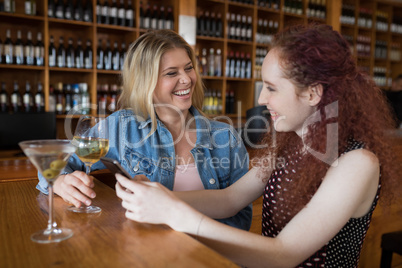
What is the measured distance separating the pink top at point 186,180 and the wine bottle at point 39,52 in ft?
8.55

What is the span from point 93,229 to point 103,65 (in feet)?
10.5

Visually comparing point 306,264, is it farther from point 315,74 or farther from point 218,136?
point 218,136

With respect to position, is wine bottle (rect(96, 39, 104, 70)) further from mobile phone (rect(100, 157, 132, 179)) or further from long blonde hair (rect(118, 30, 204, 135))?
mobile phone (rect(100, 157, 132, 179))

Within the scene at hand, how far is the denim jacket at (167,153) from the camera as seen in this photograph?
139 cm

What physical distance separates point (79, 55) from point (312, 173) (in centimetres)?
328

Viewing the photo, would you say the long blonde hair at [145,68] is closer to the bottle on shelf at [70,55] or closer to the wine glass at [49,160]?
the wine glass at [49,160]

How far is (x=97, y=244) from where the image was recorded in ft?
2.33

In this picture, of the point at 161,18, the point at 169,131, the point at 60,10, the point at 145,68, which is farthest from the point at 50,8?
the point at 169,131

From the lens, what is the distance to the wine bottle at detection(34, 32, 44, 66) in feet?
11.2

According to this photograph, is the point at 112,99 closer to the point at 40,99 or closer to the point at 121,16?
the point at 40,99

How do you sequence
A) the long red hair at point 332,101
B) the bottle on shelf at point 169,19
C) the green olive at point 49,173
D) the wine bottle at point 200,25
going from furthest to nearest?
1. the wine bottle at point 200,25
2. the bottle on shelf at point 169,19
3. the long red hair at point 332,101
4. the green olive at point 49,173

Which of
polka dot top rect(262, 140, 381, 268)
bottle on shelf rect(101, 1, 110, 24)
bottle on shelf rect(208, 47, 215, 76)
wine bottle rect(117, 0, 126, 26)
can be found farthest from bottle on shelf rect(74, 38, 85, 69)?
polka dot top rect(262, 140, 381, 268)

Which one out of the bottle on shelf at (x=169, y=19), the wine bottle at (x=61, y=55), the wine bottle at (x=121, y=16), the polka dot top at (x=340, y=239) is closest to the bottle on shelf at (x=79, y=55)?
the wine bottle at (x=61, y=55)

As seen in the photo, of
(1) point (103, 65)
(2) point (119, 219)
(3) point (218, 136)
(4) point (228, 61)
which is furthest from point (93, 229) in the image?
(4) point (228, 61)
